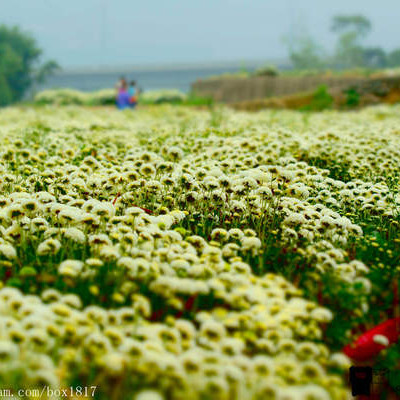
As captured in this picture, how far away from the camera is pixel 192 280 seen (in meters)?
2.71

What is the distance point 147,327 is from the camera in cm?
222

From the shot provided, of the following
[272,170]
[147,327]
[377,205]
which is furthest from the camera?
[272,170]

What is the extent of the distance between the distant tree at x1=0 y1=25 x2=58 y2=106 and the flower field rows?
184ft

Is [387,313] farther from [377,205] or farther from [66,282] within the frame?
[66,282]

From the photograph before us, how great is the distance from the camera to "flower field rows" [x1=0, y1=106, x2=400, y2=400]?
2014mm

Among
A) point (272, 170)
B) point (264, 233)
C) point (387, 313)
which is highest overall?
point (272, 170)

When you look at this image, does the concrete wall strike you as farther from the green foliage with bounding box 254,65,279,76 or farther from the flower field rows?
the flower field rows

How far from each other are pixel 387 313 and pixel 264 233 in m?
1.12

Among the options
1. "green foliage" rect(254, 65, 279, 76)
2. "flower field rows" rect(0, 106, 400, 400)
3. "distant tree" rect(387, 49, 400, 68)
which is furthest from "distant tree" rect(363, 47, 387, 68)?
"flower field rows" rect(0, 106, 400, 400)

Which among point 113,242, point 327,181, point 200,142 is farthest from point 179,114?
point 113,242

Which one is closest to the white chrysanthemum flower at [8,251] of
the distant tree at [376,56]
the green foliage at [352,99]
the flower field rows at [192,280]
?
the flower field rows at [192,280]

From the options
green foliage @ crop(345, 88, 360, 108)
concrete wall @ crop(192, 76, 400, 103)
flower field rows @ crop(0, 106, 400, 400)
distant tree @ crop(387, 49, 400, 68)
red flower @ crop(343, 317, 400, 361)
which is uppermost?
distant tree @ crop(387, 49, 400, 68)

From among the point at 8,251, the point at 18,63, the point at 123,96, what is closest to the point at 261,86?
the point at 123,96

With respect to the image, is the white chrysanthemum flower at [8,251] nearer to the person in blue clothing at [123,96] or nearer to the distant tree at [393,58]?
the person in blue clothing at [123,96]
